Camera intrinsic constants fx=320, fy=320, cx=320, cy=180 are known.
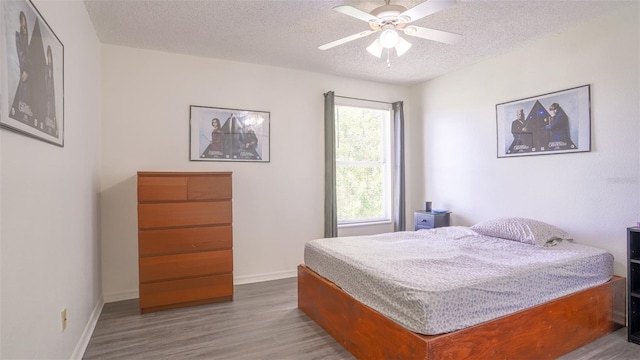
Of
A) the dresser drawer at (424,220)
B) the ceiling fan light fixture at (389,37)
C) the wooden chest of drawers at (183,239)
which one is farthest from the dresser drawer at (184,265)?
the dresser drawer at (424,220)

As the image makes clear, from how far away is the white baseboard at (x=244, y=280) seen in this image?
310 cm

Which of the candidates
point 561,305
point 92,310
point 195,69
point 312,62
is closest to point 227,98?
point 195,69

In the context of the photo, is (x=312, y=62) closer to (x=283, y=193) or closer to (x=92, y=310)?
(x=283, y=193)

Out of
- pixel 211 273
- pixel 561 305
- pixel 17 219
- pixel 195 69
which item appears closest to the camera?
pixel 17 219

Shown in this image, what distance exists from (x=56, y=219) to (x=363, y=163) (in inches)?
134

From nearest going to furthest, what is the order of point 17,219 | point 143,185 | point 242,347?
1. point 17,219
2. point 242,347
3. point 143,185

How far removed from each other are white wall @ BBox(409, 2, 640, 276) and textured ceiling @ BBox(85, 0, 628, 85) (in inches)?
8.3

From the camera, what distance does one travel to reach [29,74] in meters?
1.36

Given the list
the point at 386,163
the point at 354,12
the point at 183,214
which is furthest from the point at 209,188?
the point at 386,163

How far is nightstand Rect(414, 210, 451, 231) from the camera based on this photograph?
12.8ft

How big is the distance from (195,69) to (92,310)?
2.46 metres

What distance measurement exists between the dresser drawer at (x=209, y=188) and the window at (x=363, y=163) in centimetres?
166

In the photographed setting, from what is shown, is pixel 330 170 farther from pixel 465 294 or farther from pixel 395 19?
pixel 465 294

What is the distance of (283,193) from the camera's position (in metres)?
3.87
